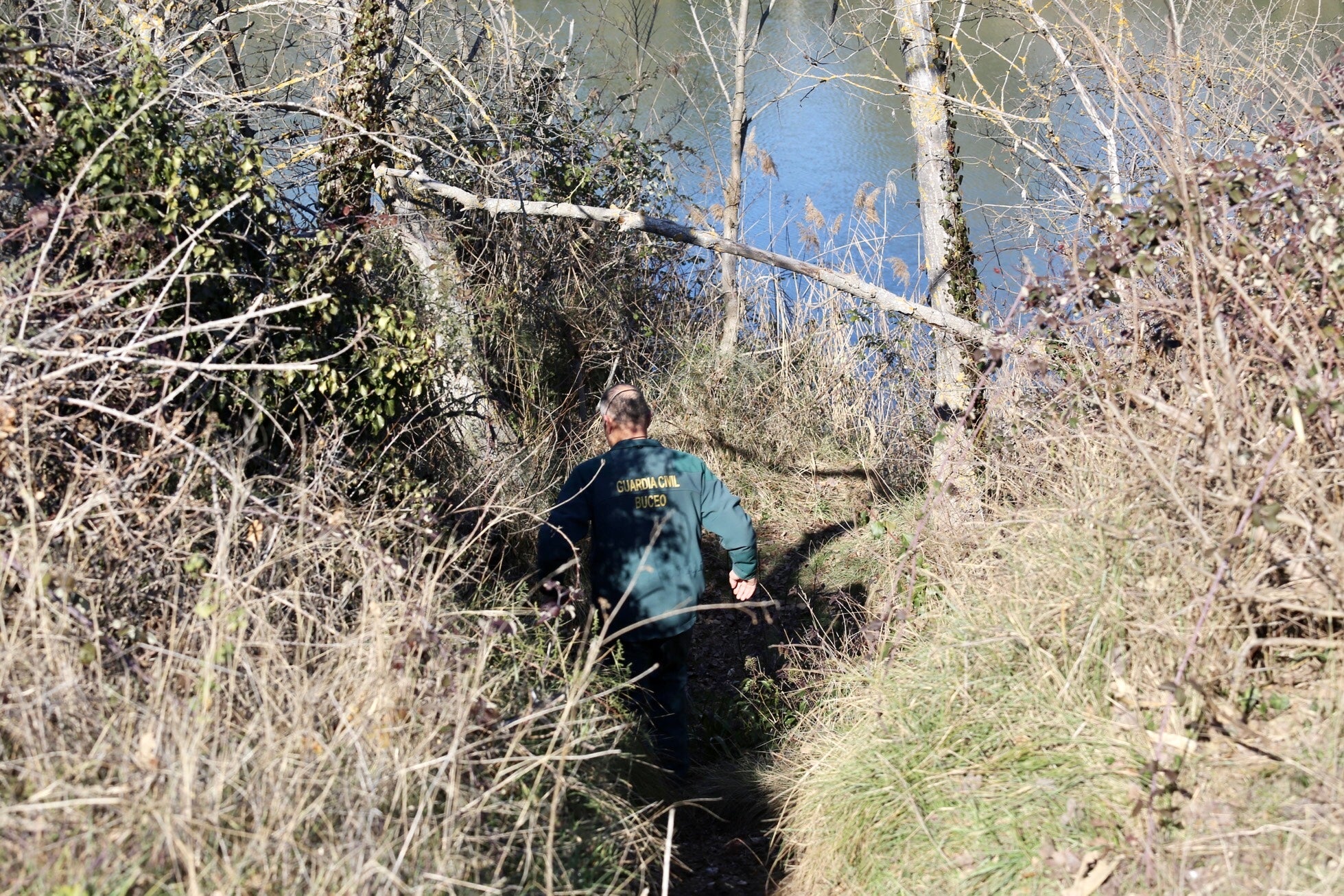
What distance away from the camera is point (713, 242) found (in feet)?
22.6

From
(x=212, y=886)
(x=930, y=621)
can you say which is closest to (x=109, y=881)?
(x=212, y=886)

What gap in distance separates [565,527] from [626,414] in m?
0.59

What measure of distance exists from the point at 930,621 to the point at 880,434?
3.76 m

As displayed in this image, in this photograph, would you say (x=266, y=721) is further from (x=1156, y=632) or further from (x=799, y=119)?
(x=799, y=119)

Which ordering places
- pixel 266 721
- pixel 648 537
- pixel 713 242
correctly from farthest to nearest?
pixel 713 242, pixel 648 537, pixel 266 721

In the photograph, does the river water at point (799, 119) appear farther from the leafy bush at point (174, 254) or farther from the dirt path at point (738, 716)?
the leafy bush at point (174, 254)

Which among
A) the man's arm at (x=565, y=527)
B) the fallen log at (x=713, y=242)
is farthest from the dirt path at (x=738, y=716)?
the fallen log at (x=713, y=242)

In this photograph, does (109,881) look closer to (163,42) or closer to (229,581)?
(229,581)

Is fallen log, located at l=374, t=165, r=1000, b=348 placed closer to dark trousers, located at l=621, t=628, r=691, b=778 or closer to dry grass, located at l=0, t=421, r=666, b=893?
dark trousers, located at l=621, t=628, r=691, b=778

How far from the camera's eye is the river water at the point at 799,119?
11812mm

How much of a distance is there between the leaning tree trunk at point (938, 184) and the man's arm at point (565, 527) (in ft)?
9.71

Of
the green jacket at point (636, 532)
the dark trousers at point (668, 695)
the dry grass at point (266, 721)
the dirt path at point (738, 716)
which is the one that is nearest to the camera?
the dry grass at point (266, 721)

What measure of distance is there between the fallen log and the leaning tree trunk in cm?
54

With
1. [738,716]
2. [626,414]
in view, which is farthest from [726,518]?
[738,716]
